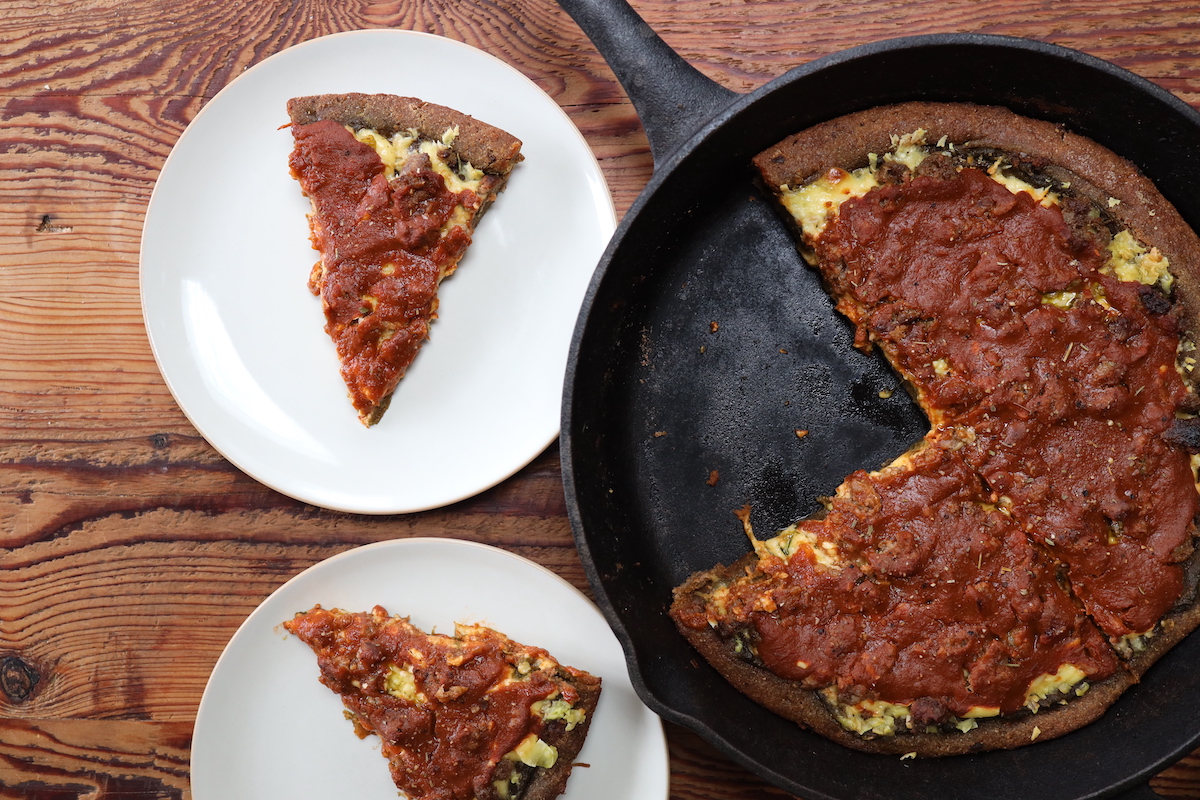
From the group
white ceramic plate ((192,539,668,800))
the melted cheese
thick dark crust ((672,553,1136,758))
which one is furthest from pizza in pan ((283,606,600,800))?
the melted cheese

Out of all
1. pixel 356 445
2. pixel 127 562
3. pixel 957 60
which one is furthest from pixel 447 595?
pixel 957 60

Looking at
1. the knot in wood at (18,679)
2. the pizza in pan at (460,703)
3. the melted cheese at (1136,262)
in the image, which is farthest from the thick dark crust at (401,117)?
the knot in wood at (18,679)

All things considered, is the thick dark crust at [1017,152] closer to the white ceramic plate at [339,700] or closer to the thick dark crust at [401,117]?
the thick dark crust at [401,117]

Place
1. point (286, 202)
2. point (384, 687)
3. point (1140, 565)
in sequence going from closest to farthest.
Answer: point (1140, 565)
point (384, 687)
point (286, 202)

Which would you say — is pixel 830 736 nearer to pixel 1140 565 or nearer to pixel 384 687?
pixel 1140 565

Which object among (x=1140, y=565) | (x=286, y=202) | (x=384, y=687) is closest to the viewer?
(x=1140, y=565)

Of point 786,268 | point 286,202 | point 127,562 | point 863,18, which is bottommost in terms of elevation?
point 127,562

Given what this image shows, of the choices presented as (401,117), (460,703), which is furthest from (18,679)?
(401,117)

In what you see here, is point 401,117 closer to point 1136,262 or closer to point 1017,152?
point 1017,152
